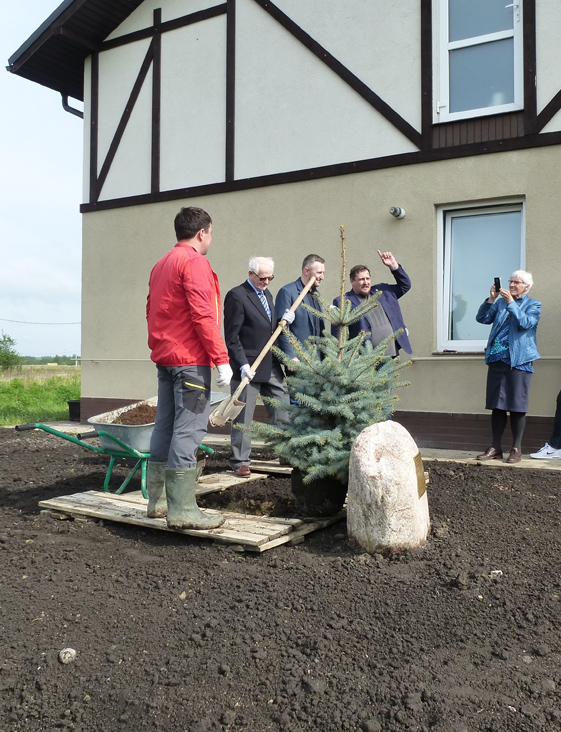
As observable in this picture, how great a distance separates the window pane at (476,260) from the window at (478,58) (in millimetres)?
1232

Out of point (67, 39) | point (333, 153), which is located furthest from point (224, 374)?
point (67, 39)

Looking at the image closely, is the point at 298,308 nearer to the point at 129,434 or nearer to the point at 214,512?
the point at 129,434

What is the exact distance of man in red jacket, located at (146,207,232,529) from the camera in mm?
4238

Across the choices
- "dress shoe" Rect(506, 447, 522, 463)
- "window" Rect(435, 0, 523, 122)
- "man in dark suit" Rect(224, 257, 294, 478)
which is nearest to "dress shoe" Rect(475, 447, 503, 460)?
"dress shoe" Rect(506, 447, 522, 463)

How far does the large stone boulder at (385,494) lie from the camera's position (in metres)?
3.89

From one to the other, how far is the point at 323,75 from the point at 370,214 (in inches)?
79.0

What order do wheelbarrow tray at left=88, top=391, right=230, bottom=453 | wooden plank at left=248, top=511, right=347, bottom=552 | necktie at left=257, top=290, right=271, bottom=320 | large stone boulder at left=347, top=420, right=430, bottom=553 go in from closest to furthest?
large stone boulder at left=347, top=420, right=430, bottom=553 < wooden plank at left=248, top=511, right=347, bottom=552 < wheelbarrow tray at left=88, top=391, right=230, bottom=453 < necktie at left=257, top=290, right=271, bottom=320

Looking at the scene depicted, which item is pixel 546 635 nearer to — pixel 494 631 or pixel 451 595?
pixel 494 631

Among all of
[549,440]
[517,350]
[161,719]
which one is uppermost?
[517,350]

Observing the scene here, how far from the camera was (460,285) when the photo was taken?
8047 millimetres

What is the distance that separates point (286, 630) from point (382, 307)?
406cm

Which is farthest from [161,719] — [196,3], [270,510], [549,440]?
[196,3]

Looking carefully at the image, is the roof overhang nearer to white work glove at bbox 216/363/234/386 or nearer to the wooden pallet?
the wooden pallet

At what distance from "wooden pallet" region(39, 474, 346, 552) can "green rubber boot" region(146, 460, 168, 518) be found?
85 mm
